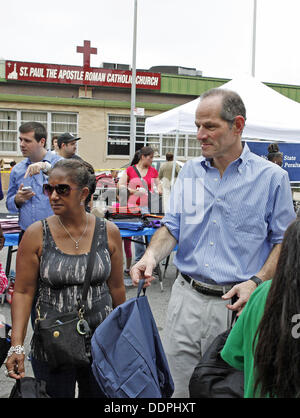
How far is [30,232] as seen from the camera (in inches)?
93.1

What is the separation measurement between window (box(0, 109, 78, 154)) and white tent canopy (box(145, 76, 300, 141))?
16.4m

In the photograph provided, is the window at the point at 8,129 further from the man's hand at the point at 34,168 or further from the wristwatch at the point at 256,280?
the wristwatch at the point at 256,280

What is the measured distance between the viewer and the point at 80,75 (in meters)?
25.4

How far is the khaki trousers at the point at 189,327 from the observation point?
2.28 m

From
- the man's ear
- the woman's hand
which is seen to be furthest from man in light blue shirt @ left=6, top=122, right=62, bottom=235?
the man's ear

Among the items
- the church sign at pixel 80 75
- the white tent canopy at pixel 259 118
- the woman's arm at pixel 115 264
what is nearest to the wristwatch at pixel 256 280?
the woman's arm at pixel 115 264

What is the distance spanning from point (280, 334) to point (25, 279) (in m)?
1.51

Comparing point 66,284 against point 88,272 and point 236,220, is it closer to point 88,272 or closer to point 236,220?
point 88,272

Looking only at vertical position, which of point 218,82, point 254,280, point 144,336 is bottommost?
point 144,336

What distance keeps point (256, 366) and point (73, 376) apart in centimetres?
132

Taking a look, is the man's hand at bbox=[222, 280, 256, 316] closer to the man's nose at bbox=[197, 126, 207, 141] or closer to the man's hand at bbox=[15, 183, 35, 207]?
the man's nose at bbox=[197, 126, 207, 141]

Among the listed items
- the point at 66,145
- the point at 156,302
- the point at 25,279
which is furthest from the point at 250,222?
the point at 156,302

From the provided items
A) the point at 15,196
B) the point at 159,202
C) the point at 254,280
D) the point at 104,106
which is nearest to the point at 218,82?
the point at 104,106
